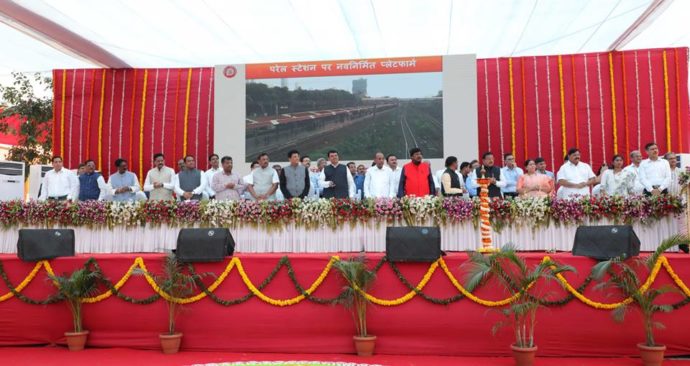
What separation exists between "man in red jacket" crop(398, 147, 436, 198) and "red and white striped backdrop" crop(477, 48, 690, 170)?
3885 mm

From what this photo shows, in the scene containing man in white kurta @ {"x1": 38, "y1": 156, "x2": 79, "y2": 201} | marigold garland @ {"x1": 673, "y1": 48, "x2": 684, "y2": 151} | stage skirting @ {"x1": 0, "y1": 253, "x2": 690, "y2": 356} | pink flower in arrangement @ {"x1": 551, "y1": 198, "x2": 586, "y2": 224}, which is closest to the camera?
stage skirting @ {"x1": 0, "y1": 253, "x2": 690, "y2": 356}

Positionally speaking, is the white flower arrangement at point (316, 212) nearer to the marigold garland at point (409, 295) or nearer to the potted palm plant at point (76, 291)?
the marigold garland at point (409, 295)

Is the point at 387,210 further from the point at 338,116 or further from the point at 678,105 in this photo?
the point at 678,105

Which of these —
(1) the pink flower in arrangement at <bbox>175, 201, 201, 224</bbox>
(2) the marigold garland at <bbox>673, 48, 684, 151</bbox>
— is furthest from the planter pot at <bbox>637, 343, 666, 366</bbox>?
(2) the marigold garland at <bbox>673, 48, 684, 151</bbox>

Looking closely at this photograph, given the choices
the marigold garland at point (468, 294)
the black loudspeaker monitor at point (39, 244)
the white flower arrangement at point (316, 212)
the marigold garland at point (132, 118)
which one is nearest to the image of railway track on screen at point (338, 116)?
the marigold garland at point (132, 118)

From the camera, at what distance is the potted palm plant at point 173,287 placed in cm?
465

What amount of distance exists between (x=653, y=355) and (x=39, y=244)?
4906mm

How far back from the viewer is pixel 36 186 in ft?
32.8

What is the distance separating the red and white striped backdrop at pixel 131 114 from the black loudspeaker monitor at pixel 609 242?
8286 millimetres

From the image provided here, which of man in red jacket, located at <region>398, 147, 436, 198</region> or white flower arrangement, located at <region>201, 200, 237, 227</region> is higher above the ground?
man in red jacket, located at <region>398, 147, 436, 198</region>

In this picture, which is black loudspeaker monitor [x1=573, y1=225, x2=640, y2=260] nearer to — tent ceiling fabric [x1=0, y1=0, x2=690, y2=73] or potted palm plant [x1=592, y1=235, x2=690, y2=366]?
potted palm plant [x1=592, y1=235, x2=690, y2=366]

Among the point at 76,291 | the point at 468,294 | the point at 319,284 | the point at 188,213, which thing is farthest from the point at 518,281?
the point at 76,291

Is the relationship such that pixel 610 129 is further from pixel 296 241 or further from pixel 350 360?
pixel 350 360

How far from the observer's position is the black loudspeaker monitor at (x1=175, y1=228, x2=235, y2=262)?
4.73 meters
